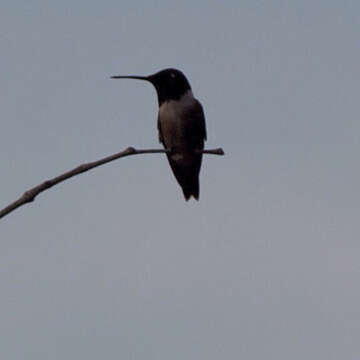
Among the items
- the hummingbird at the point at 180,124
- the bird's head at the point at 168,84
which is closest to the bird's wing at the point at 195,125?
the hummingbird at the point at 180,124

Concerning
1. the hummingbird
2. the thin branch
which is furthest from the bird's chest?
the thin branch

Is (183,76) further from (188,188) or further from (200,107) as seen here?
(188,188)

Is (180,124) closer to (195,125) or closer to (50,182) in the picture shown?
(195,125)

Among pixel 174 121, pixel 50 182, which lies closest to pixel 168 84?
pixel 174 121

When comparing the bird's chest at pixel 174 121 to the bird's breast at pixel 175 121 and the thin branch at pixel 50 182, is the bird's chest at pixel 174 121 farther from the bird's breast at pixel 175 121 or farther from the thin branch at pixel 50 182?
the thin branch at pixel 50 182

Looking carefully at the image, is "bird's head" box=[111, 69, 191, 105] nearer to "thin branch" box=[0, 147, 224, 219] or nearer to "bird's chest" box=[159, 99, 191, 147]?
"bird's chest" box=[159, 99, 191, 147]

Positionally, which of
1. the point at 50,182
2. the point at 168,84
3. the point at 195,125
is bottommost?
the point at 195,125

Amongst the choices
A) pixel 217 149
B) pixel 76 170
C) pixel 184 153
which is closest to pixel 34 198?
pixel 76 170

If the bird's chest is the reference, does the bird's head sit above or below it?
above
